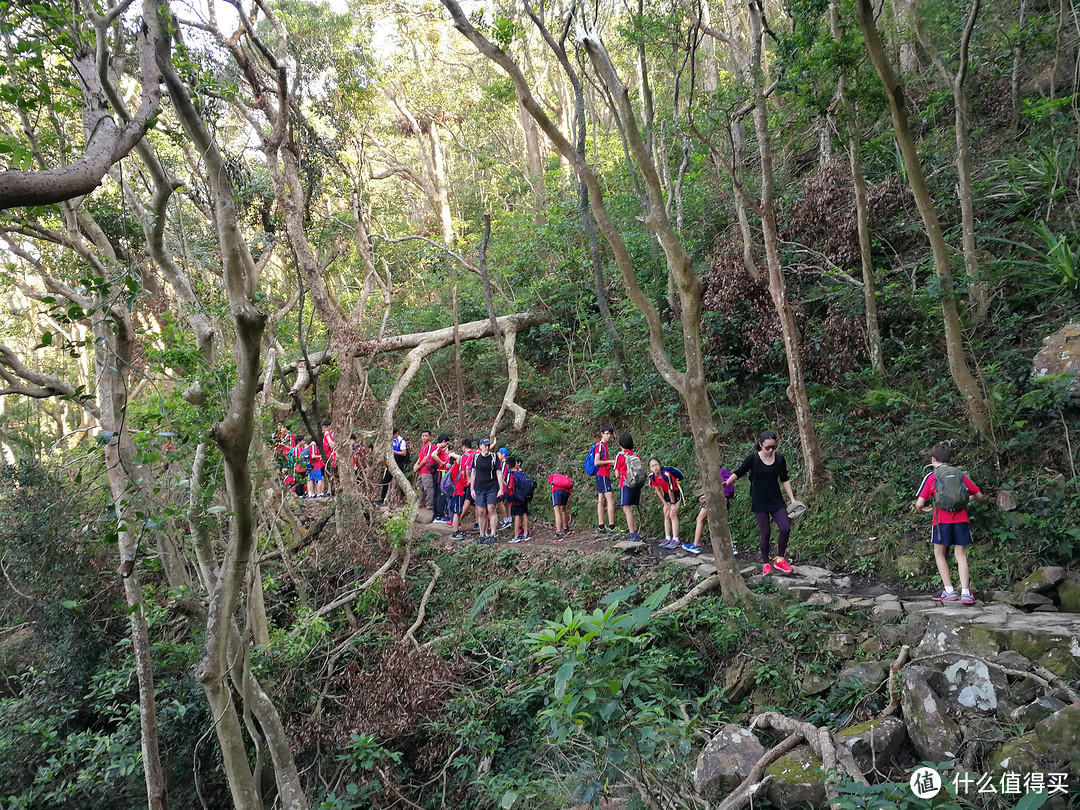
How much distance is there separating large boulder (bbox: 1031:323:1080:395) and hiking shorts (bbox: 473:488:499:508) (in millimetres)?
7376

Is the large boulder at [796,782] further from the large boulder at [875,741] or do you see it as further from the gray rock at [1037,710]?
the gray rock at [1037,710]

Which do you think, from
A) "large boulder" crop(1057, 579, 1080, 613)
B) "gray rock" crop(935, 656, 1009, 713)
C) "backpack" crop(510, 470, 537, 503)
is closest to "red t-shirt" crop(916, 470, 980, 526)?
"large boulder" crop(1057, 579, 1080, 613)

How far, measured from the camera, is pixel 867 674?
559 cm

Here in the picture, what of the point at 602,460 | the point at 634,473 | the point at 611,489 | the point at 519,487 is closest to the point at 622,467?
the point at 634,473

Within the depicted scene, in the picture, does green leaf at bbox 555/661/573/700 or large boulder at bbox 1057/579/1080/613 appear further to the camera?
large boulder at bbox 1057/579/1080/613

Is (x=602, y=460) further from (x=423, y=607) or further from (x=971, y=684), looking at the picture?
(x=971, y=684)

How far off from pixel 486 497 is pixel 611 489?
7.04ft

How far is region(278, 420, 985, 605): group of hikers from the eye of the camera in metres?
6.22

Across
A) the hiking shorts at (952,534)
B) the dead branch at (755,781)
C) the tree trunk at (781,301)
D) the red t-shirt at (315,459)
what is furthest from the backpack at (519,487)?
the dead branch at (755,781)

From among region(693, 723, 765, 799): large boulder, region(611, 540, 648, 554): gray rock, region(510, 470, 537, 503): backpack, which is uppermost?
region(510, 470, 537, 503): backpack

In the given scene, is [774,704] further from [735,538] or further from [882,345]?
[882,345]

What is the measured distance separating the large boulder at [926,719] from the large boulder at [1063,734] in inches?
24.2

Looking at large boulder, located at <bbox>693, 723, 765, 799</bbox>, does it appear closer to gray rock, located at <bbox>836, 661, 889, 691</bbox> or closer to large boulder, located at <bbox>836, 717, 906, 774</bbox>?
large boulder, located at <bbox>836, 717, 906, 774</bbox>

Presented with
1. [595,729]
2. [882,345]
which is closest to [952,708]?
[595,729]
